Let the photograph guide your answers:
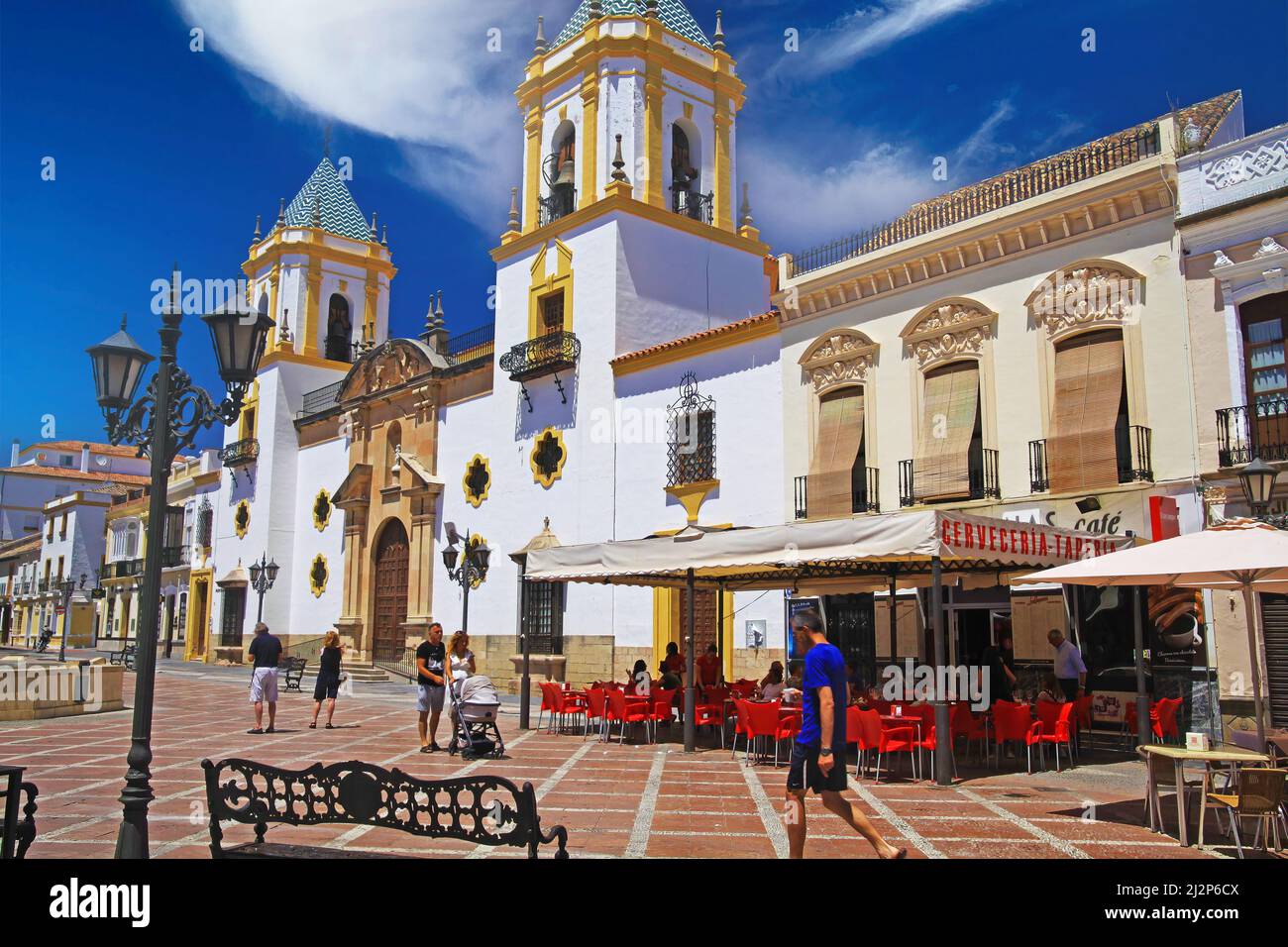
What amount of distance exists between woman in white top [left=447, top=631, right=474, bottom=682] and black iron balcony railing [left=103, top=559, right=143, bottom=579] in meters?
40.6

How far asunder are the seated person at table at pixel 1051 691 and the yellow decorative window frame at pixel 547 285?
518 inches

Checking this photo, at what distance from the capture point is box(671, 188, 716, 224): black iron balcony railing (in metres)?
24.4

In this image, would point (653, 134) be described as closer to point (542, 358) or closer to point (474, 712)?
point (542, 358)

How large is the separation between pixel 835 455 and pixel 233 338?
40.0 ft

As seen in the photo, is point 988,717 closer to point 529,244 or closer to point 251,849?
point 251,849

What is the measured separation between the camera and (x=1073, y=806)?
8852 millimetres

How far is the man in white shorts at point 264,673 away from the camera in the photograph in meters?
14.2

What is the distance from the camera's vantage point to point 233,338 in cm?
728

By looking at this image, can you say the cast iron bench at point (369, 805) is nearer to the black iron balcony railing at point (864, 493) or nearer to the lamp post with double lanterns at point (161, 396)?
the lamp post with double lanterns at point (161, 396)

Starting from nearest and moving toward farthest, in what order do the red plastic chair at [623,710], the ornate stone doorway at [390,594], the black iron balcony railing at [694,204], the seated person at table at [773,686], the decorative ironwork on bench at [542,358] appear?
the seated person at table at [773,686], the red plastic chair at [623,710], the decorative ironwork on bench at [542,358], the black iron balcony railing at [694,204], the ornate stone doorway at [390,594]

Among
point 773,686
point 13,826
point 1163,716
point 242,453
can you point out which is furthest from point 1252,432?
point 242,453

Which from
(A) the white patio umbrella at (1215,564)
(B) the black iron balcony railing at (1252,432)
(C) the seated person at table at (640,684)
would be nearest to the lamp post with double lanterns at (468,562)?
(C) the seated person at table at (640,684)

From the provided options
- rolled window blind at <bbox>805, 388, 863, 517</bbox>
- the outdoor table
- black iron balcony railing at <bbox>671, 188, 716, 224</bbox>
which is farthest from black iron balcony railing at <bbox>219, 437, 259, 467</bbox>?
the outdoor table
